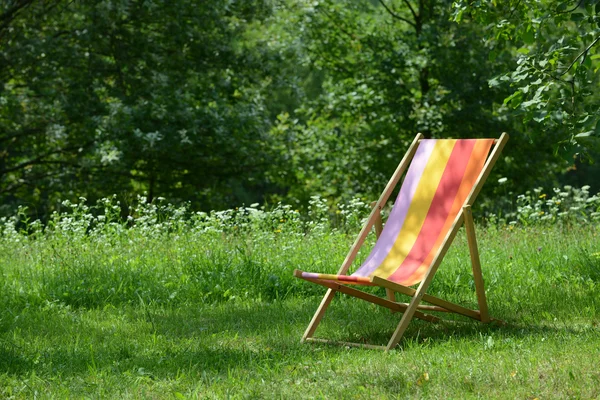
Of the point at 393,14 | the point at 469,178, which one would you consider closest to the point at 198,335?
the point at 469,178

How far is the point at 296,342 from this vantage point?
4379 mm

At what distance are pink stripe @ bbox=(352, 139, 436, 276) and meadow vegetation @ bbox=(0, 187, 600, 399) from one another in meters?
0.41

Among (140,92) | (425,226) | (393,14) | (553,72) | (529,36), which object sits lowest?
(425,226)

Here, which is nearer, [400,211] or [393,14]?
[400,211]

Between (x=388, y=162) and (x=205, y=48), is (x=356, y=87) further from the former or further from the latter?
(x=205, y=48)

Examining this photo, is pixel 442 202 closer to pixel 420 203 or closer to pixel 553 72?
pixel 420 203

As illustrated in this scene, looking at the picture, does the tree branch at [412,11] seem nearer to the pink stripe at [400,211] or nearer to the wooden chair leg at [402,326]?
the pink stripe at [400,211]

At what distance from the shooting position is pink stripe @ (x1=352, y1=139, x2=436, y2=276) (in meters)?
4.85

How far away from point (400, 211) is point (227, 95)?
28.8ft

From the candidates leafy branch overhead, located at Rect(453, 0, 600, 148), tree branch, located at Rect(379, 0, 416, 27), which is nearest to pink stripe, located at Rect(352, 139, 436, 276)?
leafy branch overhead, located at Rect(453, 0, 600, 148)

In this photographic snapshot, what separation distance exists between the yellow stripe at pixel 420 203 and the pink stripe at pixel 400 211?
0.03 metres

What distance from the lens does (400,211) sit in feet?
16.6

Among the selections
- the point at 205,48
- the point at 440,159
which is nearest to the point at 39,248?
the point at 440,159

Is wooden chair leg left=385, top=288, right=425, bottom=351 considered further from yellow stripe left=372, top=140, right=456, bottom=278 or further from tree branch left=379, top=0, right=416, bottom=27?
tree branch left=379, top=0, right=416, bottom=27
